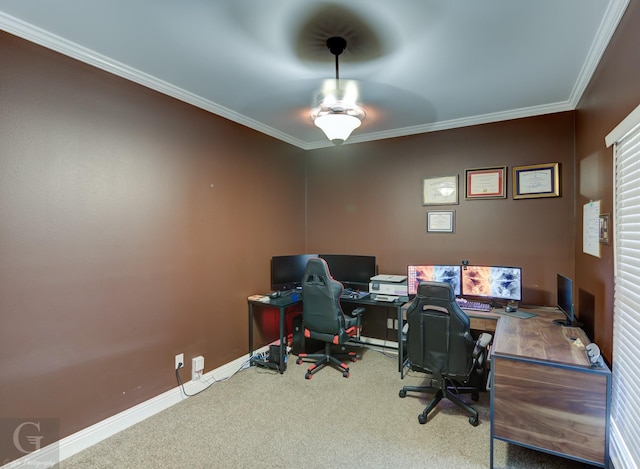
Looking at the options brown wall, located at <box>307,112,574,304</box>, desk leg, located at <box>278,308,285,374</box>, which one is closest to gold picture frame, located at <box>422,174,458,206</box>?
brown wall, located at <box>307,112,574,304</box>

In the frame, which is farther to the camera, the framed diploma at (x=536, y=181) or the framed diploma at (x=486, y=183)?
the framed diploma at (x=486, y=183)

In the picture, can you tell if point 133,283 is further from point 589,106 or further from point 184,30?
point 589,106

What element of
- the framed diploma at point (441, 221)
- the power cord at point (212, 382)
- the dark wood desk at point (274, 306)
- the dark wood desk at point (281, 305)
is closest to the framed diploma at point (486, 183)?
the framed diploma at point (441, 221)

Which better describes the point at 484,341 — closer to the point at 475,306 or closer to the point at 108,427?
the point at 475,306

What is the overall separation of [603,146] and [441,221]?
170 cm

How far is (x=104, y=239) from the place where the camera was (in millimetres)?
2363

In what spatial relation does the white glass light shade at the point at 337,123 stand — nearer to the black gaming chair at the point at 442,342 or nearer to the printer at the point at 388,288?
the black gaming chair at the point at 442,342

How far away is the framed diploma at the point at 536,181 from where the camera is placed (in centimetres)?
315

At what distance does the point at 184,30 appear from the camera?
2002mm

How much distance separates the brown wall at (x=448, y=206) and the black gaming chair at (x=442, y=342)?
4.12 ft

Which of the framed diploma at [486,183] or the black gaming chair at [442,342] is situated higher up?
the framed diploma at [486,183]

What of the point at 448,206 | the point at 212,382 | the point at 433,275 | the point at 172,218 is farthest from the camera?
the point at 448,206

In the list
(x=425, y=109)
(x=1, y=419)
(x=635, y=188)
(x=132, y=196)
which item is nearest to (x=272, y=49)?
(x=132, y=196)

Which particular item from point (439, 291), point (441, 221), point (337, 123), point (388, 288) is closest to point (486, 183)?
point (441, 221)
